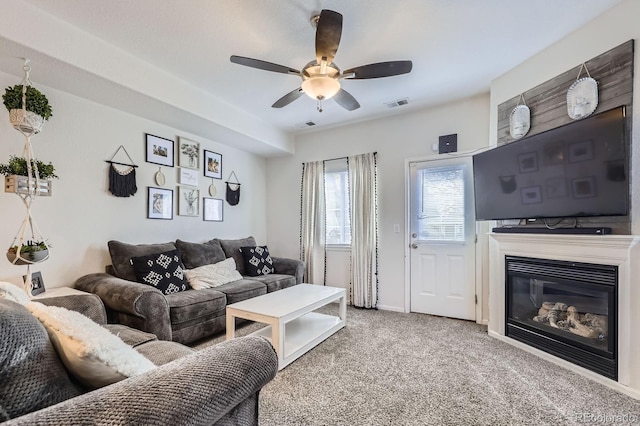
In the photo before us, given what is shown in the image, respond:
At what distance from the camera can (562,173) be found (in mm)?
2316

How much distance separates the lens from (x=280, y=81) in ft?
9.95

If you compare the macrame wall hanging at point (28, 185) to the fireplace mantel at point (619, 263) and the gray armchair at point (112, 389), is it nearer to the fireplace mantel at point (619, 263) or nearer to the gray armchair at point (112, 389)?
the gray armchair at point (112, 389)

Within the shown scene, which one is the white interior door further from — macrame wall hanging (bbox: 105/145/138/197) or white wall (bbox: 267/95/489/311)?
macrame wall hanging (bbox: 105/145/138/197)

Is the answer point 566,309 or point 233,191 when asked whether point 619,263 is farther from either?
point 233,191

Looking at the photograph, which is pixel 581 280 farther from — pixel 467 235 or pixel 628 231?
pixel 467 235

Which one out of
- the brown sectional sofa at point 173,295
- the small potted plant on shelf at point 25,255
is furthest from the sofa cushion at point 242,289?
the small potted plant on shelf at point 25,255

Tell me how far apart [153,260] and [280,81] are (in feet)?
7.18

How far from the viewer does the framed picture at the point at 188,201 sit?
3.69m

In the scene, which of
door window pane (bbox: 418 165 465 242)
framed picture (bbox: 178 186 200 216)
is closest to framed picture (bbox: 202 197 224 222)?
framed picture (bbox: 178 186 200 216)

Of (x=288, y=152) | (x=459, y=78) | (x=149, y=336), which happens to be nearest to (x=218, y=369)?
(x=149, y=336)

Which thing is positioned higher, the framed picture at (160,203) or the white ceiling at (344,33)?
the white ceiling at (344,33)

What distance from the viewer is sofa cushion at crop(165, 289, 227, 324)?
2555 millimetres

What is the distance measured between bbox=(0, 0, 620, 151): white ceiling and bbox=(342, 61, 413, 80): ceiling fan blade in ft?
1.13

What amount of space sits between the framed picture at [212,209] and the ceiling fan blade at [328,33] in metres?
2.70
